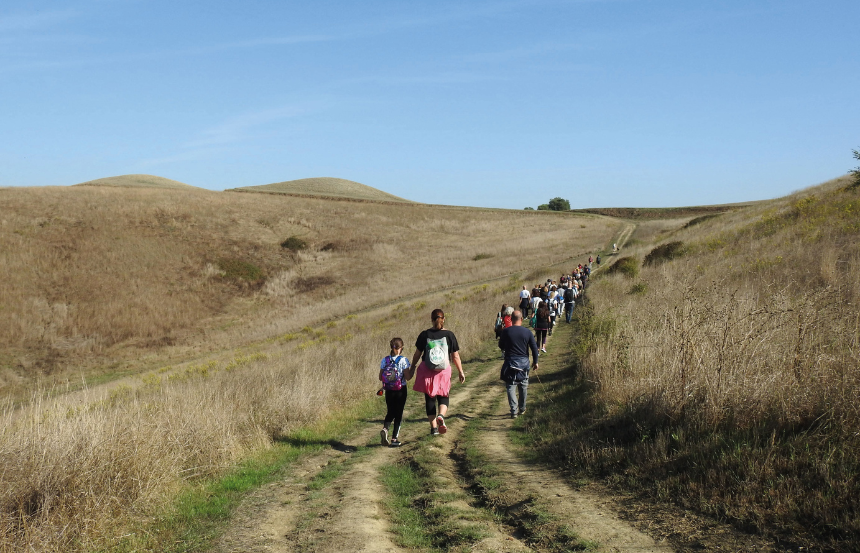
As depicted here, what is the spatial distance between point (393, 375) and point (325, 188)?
116928 millimetres

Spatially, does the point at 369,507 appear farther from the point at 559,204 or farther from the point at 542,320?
the point at 559,204

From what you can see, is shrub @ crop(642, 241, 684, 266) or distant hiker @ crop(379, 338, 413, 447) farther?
shrub @ crop(642, 241, 684, 266)

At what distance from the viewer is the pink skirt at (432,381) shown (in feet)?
28.7

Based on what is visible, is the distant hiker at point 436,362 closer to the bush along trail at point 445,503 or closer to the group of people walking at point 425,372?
the group of people walking at point 425,372

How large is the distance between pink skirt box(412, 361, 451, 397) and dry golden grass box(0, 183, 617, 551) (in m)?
2.57

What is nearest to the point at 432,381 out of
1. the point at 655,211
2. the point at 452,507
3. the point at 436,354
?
the point at 436,354

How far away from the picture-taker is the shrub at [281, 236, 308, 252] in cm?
6019

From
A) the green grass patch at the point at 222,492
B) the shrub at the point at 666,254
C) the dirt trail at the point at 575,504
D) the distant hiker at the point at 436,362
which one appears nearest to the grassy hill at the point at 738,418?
the dirt trail at the point at 575,504

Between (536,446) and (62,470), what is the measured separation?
5.70 m

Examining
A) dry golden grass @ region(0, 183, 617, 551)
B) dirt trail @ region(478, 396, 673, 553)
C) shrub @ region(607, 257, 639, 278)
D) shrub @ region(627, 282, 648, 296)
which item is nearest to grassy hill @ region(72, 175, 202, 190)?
dry golden grass @ region(0, 183, 617, 551)

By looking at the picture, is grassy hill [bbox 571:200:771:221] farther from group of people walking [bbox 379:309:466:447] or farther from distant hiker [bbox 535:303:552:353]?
group of people walking [bbox 379:309:466:447]

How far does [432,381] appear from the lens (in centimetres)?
875

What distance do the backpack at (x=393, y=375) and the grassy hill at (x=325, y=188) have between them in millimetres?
A: 103237

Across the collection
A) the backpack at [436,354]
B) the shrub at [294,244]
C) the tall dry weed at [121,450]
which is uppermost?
the shrub at [294,244]
